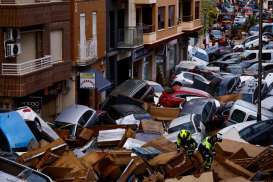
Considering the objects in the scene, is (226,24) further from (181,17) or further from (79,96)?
(79,96)

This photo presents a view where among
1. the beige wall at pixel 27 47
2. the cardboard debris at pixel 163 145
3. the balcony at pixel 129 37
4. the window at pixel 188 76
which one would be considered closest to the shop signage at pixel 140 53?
the balcony at pixel 129 37

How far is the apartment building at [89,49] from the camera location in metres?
28.4

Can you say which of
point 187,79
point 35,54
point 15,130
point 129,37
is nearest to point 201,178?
point 15,130

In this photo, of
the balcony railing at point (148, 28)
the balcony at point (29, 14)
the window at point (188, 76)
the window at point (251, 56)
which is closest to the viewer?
the balcony at point (29, 14)

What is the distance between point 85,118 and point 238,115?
532 cm

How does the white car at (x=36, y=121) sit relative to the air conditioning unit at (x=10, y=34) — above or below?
below

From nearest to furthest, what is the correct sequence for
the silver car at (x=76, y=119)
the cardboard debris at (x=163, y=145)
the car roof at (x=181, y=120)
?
the cardboard debris at (x=163, y=145), the car roof at (x=181, y=120), the silver car at (x=76, y=119)

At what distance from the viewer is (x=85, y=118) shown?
24.0m

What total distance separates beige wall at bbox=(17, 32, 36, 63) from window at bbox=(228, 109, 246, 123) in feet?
23.9

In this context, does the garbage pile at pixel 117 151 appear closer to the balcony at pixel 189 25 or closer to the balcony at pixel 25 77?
the balcony at pixel 25 77

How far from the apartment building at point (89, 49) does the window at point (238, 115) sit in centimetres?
557

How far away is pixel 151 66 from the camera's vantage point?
43.3 m

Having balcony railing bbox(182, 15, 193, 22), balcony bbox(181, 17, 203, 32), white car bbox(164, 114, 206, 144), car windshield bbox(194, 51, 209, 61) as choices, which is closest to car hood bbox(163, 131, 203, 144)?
white car bbox(164, 114, 206, 144)

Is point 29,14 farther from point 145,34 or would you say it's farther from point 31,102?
point 145,34
